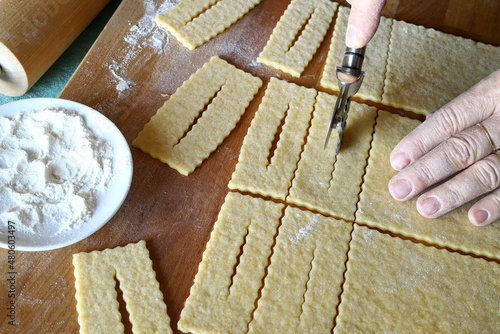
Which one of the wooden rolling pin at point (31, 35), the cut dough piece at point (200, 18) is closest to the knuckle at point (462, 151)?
the cut dough piece at point (200, 18)

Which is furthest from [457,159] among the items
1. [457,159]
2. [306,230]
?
[306,230]

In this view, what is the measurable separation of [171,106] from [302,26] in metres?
0.69

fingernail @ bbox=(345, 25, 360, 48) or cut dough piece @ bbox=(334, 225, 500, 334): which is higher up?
fingernail @ bbox=(345, 25, 360, 48)

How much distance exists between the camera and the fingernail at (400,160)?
4.89ft

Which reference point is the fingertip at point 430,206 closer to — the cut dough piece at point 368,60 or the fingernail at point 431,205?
the fingernail at point 431,205

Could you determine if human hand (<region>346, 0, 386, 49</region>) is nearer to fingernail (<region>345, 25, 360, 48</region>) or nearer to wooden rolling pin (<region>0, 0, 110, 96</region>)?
fingernail (<region>345, 25, 360, 48</region>)

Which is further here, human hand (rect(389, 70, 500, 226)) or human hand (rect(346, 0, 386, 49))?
human hand (rect(389, 70, 500, 226))

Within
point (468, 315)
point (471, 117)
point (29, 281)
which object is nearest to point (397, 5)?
point (471, 117)

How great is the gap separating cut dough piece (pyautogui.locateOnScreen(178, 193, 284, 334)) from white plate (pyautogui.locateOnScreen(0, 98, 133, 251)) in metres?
0.29

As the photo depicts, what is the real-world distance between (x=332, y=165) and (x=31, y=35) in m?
1.16

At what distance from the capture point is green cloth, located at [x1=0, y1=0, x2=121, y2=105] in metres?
2.10

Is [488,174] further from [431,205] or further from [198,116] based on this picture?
[198,116]

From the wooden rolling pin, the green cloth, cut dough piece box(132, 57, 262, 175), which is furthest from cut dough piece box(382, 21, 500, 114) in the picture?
the green cloth

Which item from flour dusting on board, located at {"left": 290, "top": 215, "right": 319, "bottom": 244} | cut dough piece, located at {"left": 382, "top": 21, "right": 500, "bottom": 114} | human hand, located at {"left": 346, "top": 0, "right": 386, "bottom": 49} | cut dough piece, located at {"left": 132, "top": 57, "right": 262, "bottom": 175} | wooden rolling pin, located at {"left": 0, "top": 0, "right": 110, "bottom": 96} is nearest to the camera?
human hand, located at {"left": 346, "top": 0, "right": 386, "bottom": 49}
